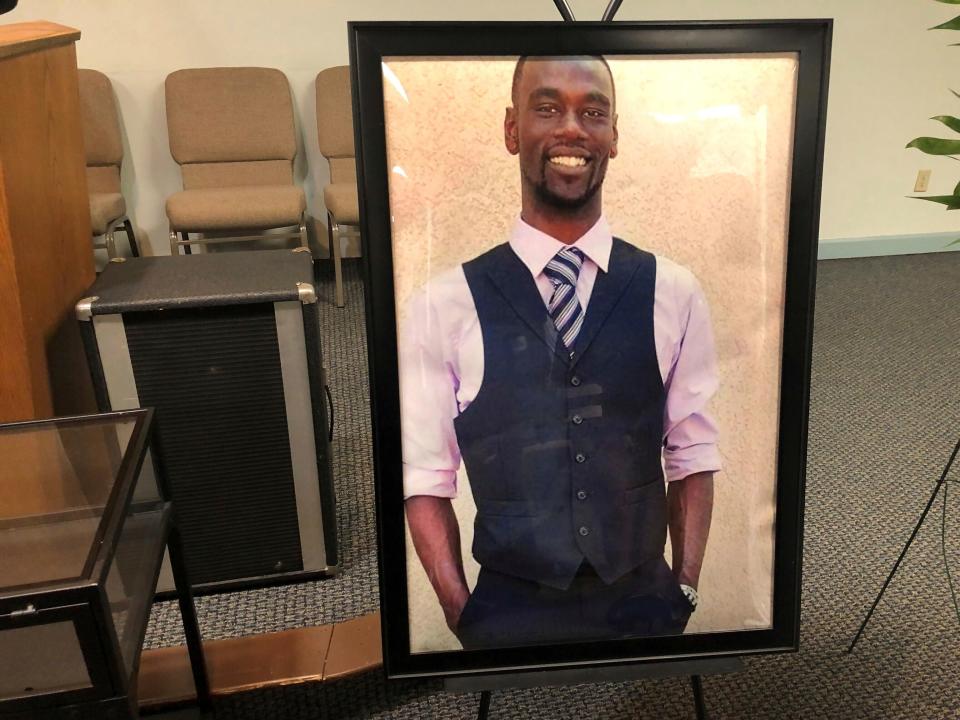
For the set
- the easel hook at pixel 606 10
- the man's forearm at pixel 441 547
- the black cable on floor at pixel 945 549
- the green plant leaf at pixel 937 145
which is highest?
the easel hook at pixel 606 10

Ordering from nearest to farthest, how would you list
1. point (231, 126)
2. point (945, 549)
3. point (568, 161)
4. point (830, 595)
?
1. point (568, 161)
2. point (830, 595)
3. point (945, 549)
4. point (231, 126)

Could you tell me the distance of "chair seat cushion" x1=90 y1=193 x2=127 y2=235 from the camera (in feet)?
10.7

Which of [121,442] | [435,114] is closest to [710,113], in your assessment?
[435,114]

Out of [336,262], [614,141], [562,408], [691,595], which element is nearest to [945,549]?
[691,595]

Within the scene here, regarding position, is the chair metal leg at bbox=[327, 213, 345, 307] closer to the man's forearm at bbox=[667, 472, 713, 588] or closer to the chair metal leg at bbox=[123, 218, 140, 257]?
the chair metal leg at bbox=[123, 218, 140, 257]

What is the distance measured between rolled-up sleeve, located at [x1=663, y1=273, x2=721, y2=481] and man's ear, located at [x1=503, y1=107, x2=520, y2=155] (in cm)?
26

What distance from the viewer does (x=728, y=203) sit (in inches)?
40.3

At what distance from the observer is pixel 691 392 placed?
1070 millimetres

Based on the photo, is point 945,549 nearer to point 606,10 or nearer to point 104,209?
point 606,10

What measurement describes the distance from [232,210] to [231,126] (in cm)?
49

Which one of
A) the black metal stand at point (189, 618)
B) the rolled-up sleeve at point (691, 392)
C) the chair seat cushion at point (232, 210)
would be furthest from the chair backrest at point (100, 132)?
the rolled-up sleeve at point (691, 392)

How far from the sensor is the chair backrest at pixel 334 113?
3617 millimetres

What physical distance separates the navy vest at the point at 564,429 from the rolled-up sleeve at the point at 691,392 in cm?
2

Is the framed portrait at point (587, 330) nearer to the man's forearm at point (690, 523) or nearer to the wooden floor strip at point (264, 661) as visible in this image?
the man's forearm at point (690, 523)
